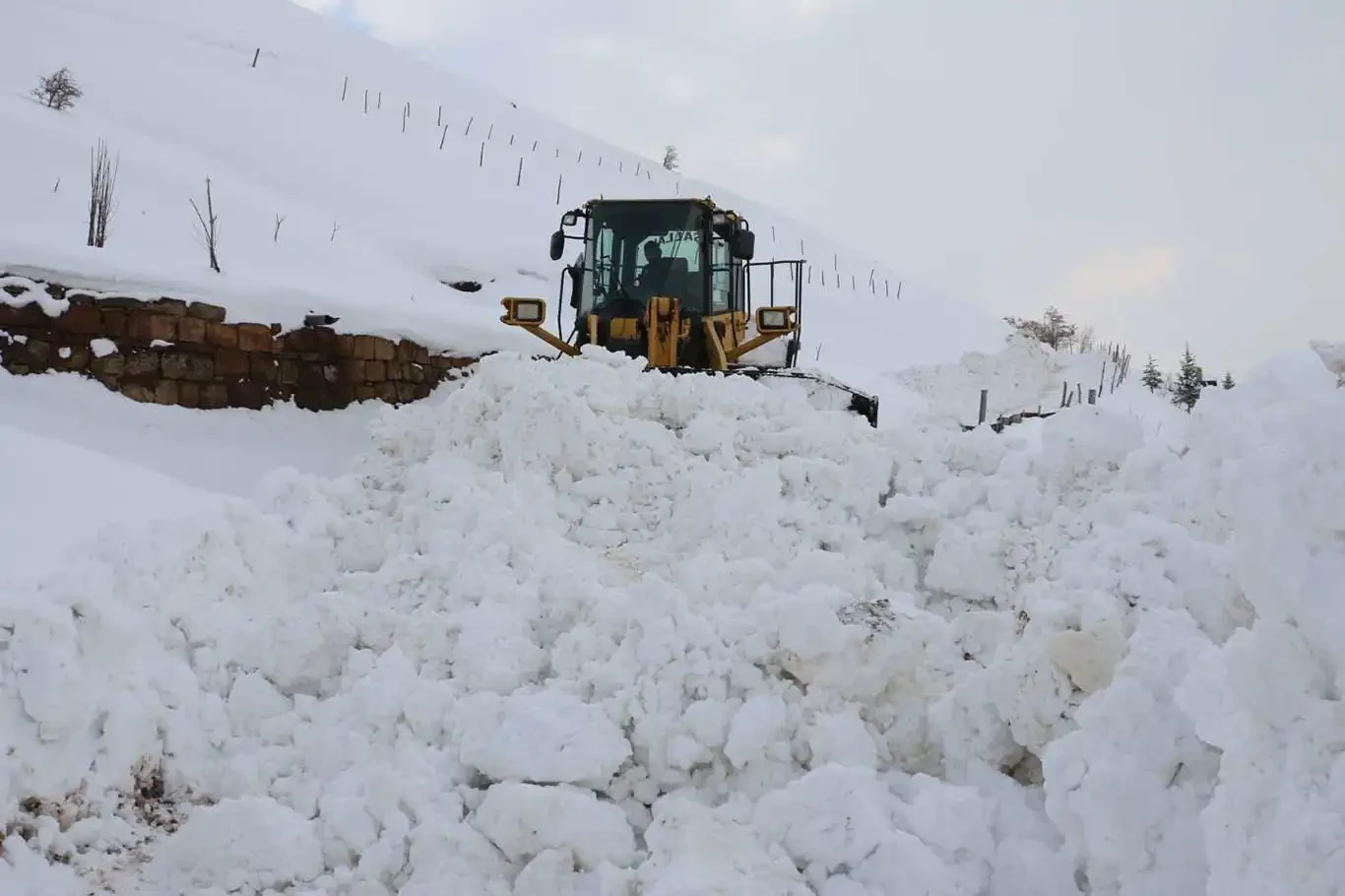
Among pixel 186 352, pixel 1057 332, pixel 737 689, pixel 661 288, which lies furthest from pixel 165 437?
pixel 1057 332

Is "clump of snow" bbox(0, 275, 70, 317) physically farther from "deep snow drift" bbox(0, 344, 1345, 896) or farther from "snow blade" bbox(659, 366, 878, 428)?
"snow blade" bbox(659, 366, 878, 428)

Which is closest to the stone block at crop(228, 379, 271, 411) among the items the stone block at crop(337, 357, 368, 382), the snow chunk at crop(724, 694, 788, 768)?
the stone block at crop(337, 357, 368, 382)

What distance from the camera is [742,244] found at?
7699mm

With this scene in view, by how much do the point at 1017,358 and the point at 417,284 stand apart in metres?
10.3

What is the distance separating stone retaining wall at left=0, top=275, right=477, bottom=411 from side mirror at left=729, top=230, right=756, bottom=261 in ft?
8.64

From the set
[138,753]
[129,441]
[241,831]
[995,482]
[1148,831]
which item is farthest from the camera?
[129,441]

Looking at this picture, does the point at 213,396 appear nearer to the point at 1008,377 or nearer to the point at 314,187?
the point at 314,187

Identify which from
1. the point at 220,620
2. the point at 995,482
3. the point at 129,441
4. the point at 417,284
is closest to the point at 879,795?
the point at 995,482

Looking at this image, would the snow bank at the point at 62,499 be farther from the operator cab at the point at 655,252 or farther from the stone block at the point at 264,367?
the operator cab at the point at 655,252

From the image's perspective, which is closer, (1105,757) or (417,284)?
(1105,757)

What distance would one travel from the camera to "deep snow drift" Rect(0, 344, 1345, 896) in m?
2.04

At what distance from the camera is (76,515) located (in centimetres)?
378

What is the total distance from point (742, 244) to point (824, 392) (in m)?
1.93

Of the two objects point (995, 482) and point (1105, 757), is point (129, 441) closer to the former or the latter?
point (995, 482)
